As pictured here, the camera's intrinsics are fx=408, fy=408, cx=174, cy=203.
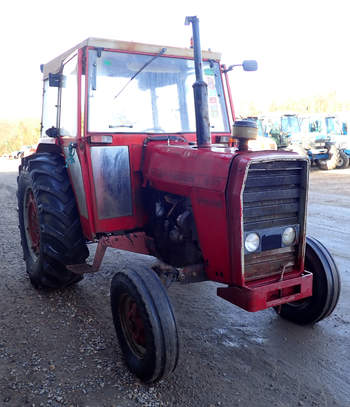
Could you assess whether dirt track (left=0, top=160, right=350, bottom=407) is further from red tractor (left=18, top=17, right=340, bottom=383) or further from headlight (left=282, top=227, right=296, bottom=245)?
headlight (left=282, top=227, right=296, bottom=245)

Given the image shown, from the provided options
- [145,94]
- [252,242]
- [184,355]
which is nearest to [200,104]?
[145,94]

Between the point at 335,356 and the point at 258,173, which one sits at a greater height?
the point at 258,173

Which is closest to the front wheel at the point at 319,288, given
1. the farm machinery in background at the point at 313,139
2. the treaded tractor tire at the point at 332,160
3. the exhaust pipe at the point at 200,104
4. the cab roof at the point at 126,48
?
the exhaust pipe at the point at 200,104

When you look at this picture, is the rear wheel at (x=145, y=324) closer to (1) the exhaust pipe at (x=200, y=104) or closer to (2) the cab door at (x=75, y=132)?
(2) the cab door at (x=75, y=132)

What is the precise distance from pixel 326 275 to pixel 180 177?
138 centimetres

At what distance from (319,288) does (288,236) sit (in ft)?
2.14

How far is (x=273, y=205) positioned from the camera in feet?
9.02

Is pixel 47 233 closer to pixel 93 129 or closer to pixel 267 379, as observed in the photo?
pixel 93 129

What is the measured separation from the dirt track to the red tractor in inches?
6.9

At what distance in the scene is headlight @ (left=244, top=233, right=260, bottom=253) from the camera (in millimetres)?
2666

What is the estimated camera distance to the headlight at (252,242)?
2.67 meters

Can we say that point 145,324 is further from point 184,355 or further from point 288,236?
point 288,236

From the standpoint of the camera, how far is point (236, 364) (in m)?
2.87

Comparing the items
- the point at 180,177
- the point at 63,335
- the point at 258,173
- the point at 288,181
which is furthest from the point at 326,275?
the point at 63,335
